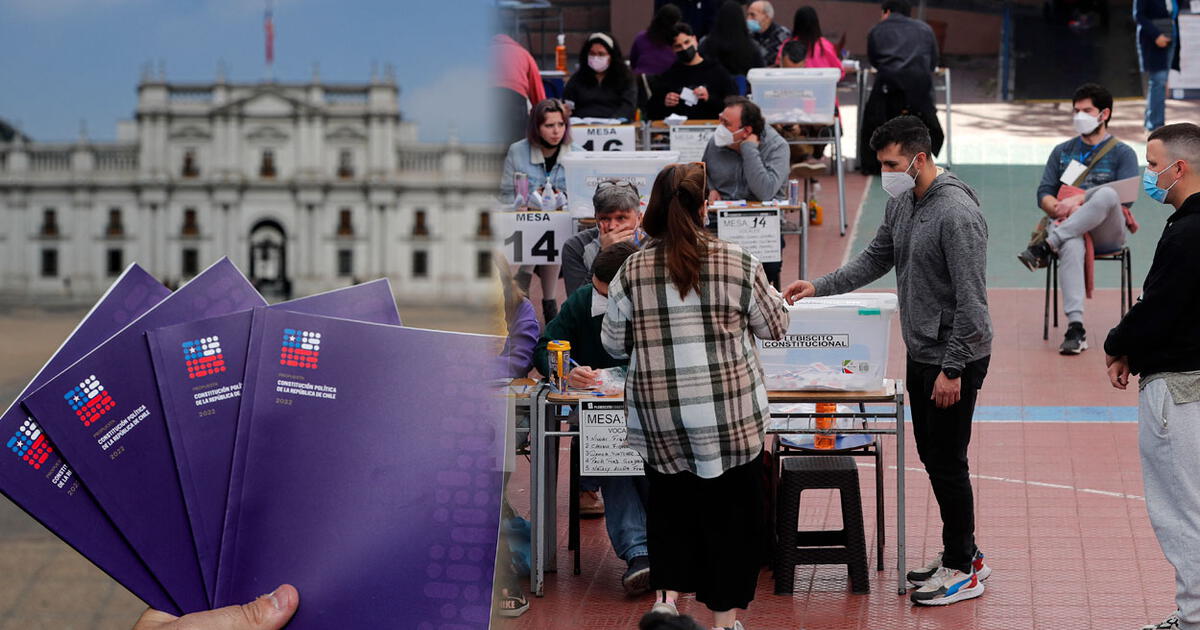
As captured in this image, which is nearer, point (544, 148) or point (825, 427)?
point (825, 427)

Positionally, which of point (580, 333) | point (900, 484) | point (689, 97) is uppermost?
point (689, 97)

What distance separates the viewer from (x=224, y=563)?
4.77 feet

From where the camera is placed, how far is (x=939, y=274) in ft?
15.5

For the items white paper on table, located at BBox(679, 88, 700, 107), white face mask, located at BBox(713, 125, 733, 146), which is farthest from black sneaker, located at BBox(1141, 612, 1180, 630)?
white paper on table, located at BBox(679, 88, 700, 107)

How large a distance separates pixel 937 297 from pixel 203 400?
12.0 ft

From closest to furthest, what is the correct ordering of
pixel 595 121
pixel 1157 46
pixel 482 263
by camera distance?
pixel 482 263 → pixel 595 121 → pixel 1157 46

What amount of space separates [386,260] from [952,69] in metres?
20.1

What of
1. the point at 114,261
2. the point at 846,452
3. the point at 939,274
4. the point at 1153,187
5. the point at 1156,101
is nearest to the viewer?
the point at 114,261

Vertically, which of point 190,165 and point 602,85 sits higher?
point 602,85

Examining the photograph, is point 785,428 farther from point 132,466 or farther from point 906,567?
point 132,466

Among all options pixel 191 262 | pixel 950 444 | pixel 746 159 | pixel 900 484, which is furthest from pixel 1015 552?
pixel 191 262

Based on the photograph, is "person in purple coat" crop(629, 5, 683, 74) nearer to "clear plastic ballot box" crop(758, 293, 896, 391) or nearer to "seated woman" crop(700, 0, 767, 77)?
"seated woman" crop(700, 0, 767, 77)

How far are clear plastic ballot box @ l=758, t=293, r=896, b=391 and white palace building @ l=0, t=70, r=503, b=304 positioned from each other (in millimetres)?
3725

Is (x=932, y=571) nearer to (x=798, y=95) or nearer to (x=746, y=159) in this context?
(x=746, y=159)
